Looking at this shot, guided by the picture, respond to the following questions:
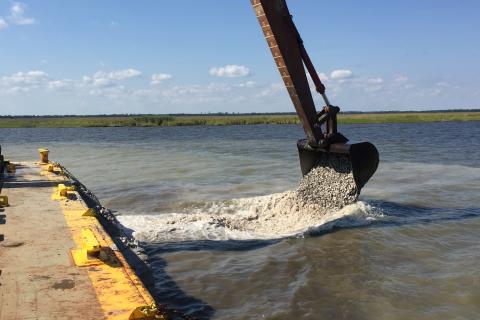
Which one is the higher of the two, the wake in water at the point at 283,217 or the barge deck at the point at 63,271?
the barge deck at the point at 63,271

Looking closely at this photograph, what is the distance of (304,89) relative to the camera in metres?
9.14

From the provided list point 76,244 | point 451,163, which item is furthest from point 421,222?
point 451,163

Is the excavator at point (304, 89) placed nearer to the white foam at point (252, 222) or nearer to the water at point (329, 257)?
the white foam at point (252, 222)

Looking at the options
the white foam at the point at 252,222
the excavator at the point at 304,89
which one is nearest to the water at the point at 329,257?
the white foam at the point at 252,222

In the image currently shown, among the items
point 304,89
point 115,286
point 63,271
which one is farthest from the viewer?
point 304,89

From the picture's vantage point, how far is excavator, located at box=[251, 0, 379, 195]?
880 cm

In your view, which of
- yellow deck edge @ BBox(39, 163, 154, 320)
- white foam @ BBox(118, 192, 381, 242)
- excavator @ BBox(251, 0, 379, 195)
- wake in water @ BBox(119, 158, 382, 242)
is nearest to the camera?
yellow deck edge @ BBox(39, 163, 154, 320)

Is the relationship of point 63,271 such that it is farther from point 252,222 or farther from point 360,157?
point 360,157

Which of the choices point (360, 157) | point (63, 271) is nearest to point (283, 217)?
point (360, 157)

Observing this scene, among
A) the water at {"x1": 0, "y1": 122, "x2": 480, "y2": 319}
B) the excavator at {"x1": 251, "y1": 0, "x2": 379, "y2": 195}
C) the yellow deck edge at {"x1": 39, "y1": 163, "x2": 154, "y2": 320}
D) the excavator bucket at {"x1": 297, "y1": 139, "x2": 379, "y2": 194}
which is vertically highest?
the excavator at {"x1": 251, "y1": 0, "x2": 379, "y2": 195}

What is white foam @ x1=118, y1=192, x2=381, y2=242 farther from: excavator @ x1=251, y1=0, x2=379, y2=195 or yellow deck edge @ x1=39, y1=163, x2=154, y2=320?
yellow deck edge @ x1=39, y1=163, x2=154, y2=320

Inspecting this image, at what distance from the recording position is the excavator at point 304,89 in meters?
8.80

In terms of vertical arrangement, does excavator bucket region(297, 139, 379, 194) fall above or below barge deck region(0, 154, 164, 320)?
above

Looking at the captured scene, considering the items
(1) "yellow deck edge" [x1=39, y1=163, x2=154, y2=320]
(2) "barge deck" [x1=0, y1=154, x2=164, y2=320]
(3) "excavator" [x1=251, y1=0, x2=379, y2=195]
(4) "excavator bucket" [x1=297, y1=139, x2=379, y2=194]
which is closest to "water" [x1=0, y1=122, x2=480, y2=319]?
(4) "excavator bucket" [x1=297, y1=139, x2=379, y2=194]
